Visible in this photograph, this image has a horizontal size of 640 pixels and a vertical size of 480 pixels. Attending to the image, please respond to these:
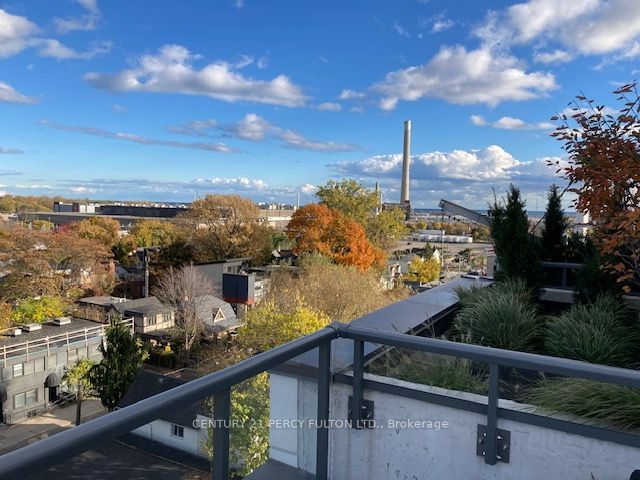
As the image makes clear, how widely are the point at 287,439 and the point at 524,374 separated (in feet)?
3.49

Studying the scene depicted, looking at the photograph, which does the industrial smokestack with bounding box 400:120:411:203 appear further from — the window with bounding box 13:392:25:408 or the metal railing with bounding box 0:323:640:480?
the metal railing with bounding box 0:323:640:480

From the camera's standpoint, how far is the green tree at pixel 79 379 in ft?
51.6

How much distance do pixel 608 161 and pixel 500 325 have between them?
157 cm

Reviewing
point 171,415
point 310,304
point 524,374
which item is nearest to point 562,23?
point 524,374

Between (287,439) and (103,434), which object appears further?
(287,439)

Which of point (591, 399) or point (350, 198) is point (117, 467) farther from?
point (350, 198)

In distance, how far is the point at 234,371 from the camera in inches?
53.2

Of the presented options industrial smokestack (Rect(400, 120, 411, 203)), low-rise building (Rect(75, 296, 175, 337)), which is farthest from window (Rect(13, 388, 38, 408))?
industrial smokestack (Rect(400, 120, 411, 203))

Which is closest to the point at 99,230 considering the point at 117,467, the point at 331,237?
the point at 331,237

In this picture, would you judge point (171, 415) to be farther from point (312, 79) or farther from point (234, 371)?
point (312, 79)

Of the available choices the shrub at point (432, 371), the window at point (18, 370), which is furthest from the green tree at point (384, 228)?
the shrub at point (432, 371)

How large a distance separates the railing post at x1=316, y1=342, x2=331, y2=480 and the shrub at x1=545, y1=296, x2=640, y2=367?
2345 mm

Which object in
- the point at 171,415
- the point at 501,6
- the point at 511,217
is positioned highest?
the point at 501,6

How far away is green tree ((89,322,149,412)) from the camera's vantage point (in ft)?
50.2
